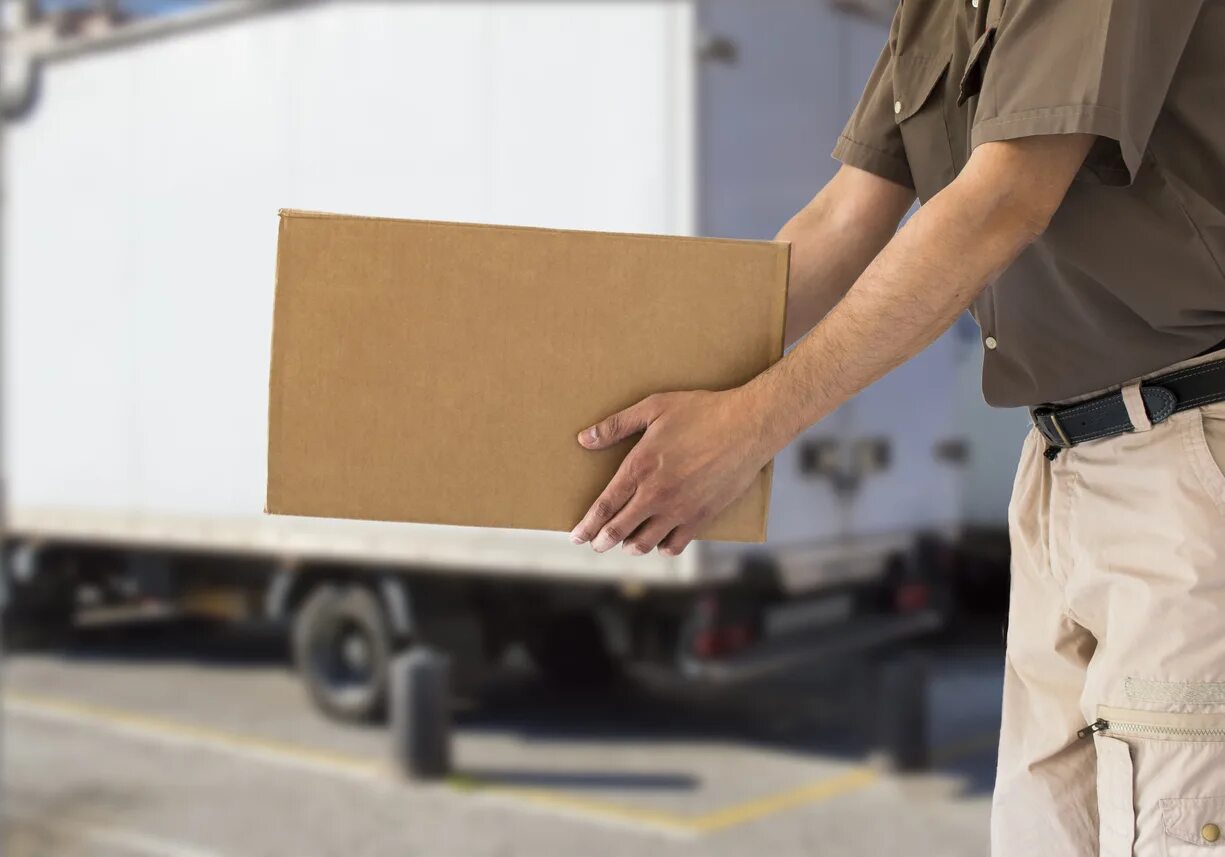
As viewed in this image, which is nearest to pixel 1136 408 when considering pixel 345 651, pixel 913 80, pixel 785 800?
pixel 913 80

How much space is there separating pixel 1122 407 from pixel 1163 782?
43 centimetres

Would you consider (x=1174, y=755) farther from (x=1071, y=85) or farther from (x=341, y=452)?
(x=341, y=452)

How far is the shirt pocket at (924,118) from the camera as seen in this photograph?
5.29 feet

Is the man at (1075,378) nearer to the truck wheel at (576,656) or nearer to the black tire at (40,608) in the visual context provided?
the truck wheel at (576,656)

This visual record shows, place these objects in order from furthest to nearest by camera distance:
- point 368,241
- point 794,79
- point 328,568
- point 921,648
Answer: point 921,648
point 328,568
point 794,79
point 368,241

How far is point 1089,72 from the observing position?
131 cm

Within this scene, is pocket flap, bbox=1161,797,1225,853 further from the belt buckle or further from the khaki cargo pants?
the belt buckle

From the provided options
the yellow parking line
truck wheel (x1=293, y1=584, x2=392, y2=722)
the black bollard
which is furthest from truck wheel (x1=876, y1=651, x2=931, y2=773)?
truck wheel (x1=293, y1=584, x2=392, y2=722)

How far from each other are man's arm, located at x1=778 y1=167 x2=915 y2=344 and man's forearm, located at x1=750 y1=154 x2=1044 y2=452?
1.15 feet

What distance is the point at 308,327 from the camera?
5.11 feet

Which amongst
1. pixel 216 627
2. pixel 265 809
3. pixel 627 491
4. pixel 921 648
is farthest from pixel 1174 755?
pixel 216 627

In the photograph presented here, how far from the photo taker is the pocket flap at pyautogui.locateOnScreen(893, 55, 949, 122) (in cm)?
161

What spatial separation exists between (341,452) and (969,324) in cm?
637

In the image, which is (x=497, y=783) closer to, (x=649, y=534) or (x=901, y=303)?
(x=649, y=534)
